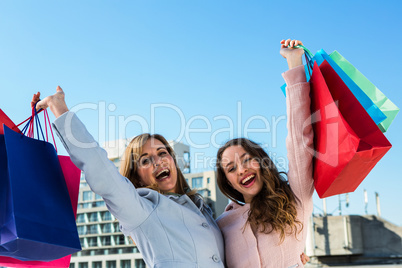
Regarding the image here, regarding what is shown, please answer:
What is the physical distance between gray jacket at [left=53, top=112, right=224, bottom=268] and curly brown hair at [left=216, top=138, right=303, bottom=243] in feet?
0.78

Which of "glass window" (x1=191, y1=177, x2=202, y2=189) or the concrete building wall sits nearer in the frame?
the concrete building wall

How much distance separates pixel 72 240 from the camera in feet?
5.55

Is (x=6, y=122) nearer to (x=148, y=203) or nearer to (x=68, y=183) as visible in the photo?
(x=68, y=183)

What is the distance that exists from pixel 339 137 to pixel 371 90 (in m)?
0.50

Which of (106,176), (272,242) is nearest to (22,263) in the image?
(106,176)

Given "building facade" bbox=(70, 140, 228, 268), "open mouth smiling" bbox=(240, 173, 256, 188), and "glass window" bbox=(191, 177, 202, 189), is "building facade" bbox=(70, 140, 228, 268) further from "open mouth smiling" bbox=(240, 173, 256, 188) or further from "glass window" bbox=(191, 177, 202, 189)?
"open mouth smiling" bbox=(240, 173, 256, 188)

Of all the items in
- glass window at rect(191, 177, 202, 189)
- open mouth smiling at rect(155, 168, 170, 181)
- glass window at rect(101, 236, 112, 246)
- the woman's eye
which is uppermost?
the woman's eye

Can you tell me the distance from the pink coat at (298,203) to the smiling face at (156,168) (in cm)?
44

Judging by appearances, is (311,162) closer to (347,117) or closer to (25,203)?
(347,117)

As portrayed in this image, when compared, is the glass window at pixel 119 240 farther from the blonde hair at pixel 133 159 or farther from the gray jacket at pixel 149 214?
the gray jacket at pixel 149 214

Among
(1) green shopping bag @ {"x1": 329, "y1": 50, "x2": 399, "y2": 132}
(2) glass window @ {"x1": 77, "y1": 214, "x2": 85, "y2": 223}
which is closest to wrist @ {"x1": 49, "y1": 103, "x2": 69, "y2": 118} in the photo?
(1) green shopping bag @ {"x1": 329, "y1": 50, "x2": 399, "y2": 132}

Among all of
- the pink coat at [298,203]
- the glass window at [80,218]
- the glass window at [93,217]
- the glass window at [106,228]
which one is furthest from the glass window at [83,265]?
the pink coat at [298,203]

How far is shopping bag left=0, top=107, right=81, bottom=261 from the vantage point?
1.55m

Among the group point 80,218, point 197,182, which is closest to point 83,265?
point 80,218
